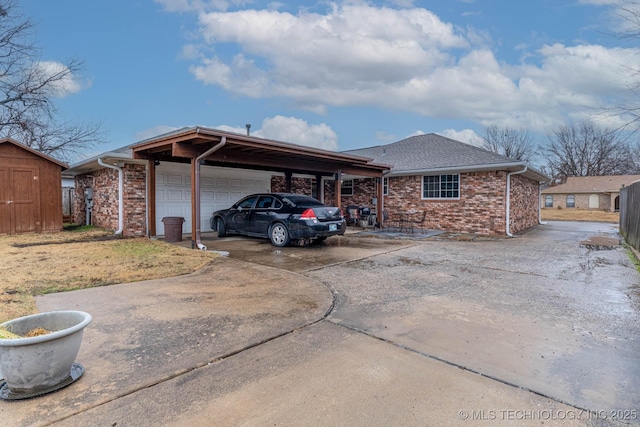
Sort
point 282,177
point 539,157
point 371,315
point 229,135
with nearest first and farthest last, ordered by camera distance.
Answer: point 371,315
point 229,135
point 282,177
point 539,157

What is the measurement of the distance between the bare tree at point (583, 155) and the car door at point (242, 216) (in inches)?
1804

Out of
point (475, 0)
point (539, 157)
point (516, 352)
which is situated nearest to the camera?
point (516, 352)

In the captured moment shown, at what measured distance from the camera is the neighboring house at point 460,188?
12641 mm

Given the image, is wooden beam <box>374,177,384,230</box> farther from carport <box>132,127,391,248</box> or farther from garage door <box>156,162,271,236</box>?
garage door <box>156,162,271,236</box>

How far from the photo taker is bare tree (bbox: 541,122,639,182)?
41375mm

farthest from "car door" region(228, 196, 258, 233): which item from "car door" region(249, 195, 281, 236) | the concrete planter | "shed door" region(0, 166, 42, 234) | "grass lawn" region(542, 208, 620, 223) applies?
"grass lawn" region(542, 208, 620, 223)

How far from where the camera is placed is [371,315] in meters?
4.00

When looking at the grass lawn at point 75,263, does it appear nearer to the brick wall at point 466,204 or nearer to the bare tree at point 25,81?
the brick wall at point 466,204

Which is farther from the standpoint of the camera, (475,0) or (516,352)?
(475,0)

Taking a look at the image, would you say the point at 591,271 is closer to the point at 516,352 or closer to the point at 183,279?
the point at 516,352

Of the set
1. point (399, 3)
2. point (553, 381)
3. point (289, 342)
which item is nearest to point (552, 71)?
point (399, 3)

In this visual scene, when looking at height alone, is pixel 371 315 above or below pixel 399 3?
below

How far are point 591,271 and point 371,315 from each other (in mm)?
5303

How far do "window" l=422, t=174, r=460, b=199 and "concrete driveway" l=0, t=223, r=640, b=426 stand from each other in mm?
8142
